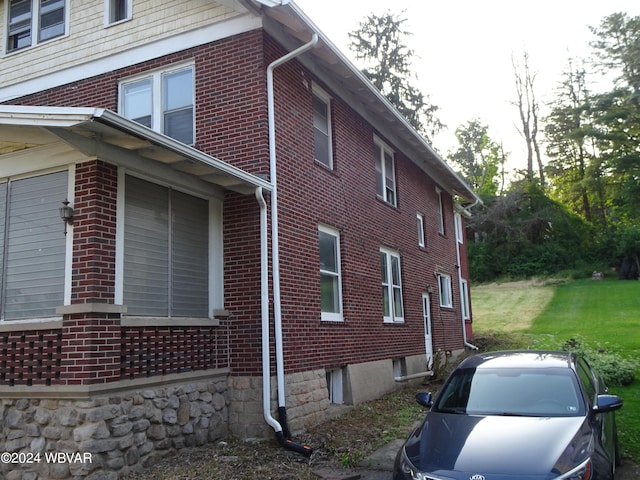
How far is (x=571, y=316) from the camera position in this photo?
26203mm

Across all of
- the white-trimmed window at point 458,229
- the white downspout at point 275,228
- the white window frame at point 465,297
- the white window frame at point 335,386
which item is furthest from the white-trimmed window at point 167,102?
the white-trimmed window at point 458,229

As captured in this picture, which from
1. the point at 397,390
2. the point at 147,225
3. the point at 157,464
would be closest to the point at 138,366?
the point at 157,464

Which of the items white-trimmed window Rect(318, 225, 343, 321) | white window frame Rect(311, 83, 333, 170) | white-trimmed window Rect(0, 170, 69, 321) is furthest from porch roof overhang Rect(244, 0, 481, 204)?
white-trimmed window Rect(0, 170, 69, 321)

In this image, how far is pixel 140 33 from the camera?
9695 mm

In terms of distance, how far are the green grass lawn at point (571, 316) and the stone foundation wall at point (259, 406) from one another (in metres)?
4.46

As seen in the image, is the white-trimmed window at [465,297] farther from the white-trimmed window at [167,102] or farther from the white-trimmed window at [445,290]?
the white-trimmed window at [167,102]

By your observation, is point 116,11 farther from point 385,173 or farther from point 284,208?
point 385,173

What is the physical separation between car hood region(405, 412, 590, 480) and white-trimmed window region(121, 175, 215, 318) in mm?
3629

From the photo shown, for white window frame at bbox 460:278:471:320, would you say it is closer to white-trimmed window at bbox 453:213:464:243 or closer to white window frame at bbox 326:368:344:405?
white-trimmed window at bbox 453:213:464:243

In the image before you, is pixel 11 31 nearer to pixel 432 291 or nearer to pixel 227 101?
pixel 227 101

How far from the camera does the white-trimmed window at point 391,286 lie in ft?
41.2

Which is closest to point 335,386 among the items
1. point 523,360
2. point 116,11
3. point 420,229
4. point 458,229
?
point 523,360

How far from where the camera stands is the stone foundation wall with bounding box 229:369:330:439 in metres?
7.62

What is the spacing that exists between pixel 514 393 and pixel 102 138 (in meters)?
5.12
